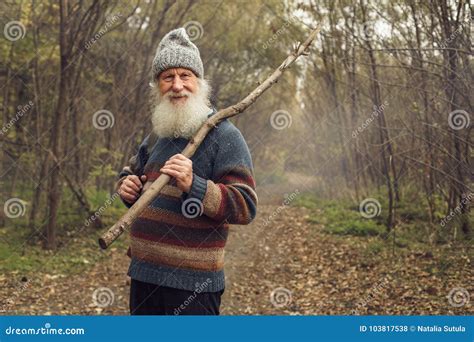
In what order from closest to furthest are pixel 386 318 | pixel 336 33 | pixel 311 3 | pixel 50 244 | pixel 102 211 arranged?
pixel 386 318
pixel 50 244
pixel 102 211
pixel 336 33
pixel 311 3

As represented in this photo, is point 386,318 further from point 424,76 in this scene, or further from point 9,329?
point 424,76

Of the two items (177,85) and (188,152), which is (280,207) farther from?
(188,152)

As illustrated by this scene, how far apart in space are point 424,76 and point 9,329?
5559mm

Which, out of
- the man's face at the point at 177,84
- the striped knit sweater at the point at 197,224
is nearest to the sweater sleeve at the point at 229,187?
the striped knit sweater at the point at 197,224

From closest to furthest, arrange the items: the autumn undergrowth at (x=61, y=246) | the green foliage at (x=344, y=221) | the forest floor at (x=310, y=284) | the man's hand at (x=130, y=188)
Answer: the man's hand at (x=130, y=188) < the forest floor at (x=310, y=284) < the autumn undergrowth at (x=61, y=246) < the green foliage at (x=344, y=221)

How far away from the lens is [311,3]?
11102 mm

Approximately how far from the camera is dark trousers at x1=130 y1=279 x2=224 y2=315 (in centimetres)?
246

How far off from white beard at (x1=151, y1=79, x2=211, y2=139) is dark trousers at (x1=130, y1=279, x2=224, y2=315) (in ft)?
2.61

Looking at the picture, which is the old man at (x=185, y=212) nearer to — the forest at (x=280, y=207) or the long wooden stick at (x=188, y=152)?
the long wooden stick at (x=188, y=152)

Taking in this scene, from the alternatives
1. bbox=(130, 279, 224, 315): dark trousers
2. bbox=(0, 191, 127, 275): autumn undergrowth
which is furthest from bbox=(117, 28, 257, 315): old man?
bbox=(0, 191, 127, 275): autumn undergrowth

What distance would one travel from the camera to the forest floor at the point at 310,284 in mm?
5660

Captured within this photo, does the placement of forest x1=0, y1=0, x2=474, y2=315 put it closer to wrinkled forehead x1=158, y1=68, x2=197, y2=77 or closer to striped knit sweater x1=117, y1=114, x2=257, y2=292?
wrinkled forehead x1=158, y1=68, x2=197, y2=77

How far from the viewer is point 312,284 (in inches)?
276

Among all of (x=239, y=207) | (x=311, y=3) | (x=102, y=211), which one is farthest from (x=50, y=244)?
(x=311, y=3)
